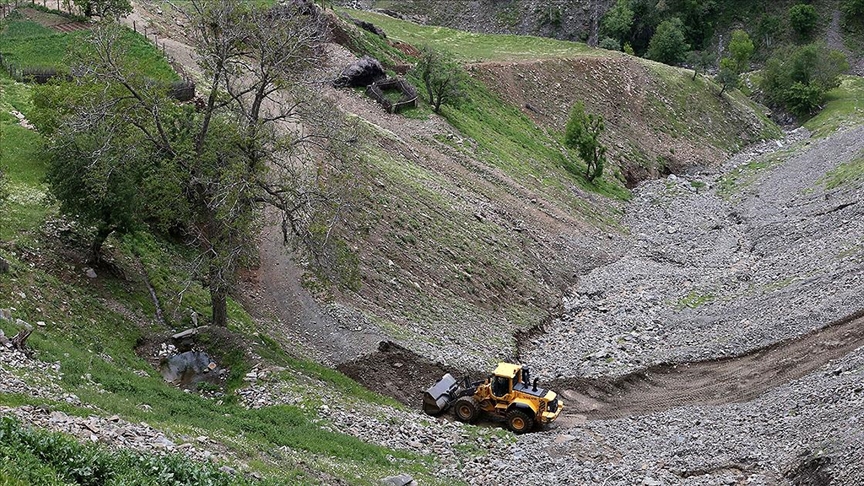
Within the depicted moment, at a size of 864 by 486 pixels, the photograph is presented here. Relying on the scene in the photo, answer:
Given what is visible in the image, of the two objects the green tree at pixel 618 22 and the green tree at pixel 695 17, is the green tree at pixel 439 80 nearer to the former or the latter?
the green tree at pixel 618 22

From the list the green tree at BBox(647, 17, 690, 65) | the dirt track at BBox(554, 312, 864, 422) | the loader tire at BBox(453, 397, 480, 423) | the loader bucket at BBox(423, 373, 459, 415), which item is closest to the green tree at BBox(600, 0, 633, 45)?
the green tree at BBox(647, 17, 690, 65)

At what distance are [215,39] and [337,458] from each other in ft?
52.1

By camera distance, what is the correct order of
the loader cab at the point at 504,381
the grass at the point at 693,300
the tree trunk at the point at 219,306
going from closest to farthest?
the loader cab at the point at 504,381 < the tree trunk at the point at 219,306 < the grass at the point at 693,300

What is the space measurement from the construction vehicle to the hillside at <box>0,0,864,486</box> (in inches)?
32.8

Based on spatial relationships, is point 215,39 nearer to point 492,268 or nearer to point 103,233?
point 103,233

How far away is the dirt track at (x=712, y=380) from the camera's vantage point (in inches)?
1348

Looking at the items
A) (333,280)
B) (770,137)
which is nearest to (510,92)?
(770,137)

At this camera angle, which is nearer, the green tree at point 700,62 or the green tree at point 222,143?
the green tree at point 222,143

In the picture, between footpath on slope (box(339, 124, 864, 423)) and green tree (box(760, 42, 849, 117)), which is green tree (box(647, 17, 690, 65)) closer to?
green tree (box(760, 42, 849, 117))

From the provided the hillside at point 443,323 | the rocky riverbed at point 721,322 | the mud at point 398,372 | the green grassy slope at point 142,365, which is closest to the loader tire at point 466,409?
the hillside at point 443,323

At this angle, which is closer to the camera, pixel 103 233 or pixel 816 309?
pixel 103 233

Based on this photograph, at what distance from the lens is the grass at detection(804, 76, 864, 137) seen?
295 ft

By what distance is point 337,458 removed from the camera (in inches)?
1017

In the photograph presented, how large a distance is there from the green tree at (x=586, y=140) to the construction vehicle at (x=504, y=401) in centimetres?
3935
